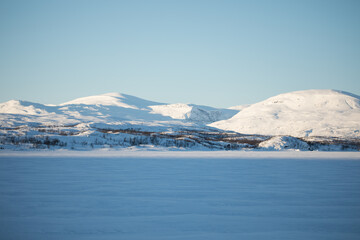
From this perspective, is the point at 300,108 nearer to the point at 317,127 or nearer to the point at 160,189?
the point at 317,127

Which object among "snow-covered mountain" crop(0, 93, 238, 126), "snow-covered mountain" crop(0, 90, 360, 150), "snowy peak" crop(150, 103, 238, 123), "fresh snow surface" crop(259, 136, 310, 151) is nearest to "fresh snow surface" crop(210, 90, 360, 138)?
"snow-covered mountain" crop(0, 90, 360, 150)

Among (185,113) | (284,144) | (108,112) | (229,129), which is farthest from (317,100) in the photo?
(108,112)

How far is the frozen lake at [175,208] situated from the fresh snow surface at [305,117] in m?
41.5

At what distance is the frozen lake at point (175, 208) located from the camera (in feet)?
11.1

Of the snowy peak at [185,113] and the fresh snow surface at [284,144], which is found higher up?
the snowy peak at [185,113]

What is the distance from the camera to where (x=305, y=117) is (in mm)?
53156

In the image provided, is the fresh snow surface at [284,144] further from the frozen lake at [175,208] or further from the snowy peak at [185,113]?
the snowy peak at [185,113]

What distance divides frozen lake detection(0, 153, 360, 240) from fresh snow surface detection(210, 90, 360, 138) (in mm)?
41522

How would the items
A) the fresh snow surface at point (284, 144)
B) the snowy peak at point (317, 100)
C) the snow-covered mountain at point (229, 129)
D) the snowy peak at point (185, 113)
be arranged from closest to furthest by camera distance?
the snow-covered mountain at point (229, 129), the fresh snow surface at point (284, 144), the snowy peak at point (317, 100), the snowy peak at point (185, 113)

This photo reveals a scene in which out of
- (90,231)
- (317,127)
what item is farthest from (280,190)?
(317,127)

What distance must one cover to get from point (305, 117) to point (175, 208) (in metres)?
53.8

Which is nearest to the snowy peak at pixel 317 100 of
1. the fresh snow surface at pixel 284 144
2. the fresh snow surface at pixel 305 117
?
the fresh snow surface at pixel 305 117

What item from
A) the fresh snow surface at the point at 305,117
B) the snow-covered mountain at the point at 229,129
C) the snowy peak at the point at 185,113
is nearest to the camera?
the snow-covered mountain at the point at 229,129

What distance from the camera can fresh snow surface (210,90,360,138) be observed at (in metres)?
45.6
